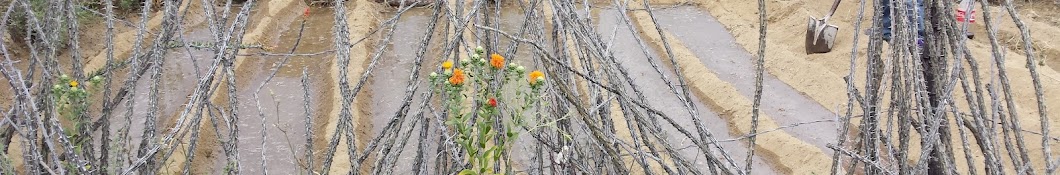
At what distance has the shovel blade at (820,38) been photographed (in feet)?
25.0

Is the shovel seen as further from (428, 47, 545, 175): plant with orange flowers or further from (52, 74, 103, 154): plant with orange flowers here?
(52, 74, 103, 154): plant with orange flowers

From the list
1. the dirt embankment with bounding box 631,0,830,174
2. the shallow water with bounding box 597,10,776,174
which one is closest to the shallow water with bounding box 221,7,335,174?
the shallow water with bounding box 597,10,776,174

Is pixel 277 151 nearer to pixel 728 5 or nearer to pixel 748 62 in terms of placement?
pixel 748 62

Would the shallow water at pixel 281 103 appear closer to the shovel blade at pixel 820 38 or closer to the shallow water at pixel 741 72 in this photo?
the shallow water at pixel 741 72

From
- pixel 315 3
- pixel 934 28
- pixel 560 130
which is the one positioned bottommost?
pixel 315 3

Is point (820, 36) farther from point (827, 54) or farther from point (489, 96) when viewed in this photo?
point (489, 96)

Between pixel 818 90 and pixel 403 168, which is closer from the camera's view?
pixel 403 168

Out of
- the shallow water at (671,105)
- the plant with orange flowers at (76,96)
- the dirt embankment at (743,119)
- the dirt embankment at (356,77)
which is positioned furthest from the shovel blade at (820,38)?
the plant with orange flowers at (76,96)

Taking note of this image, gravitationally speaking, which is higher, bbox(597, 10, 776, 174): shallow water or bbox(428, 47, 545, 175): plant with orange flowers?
bbox(428, 47, 545, 175): plant with orange flowers

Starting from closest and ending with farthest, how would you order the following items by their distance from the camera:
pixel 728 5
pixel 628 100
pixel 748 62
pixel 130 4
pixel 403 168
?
pixel 628 100, pixel 403 168, pixel 748 62, pixel 130 4, pixel 728 5

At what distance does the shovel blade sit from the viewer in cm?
763

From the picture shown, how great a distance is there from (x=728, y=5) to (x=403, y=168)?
574 centimetres

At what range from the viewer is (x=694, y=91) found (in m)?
6.91

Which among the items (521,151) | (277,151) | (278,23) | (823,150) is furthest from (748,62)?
(278,23)
